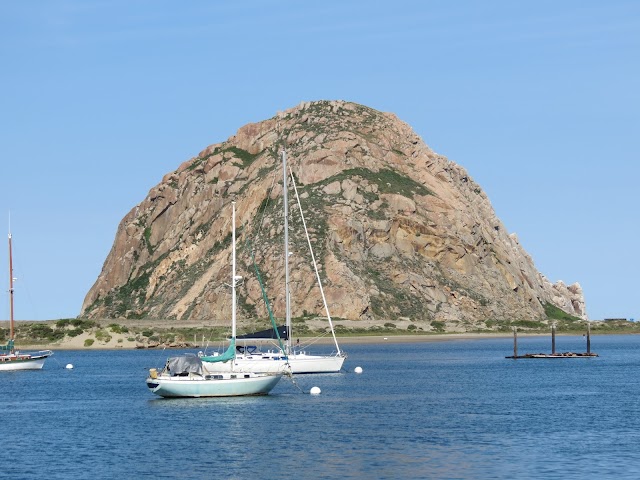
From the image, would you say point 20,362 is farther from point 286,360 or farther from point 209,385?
point 209,385

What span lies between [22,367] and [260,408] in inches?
2159

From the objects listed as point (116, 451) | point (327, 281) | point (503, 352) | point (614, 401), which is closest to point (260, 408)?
point (116, 451)

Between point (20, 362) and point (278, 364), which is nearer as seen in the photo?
point (278, 364)

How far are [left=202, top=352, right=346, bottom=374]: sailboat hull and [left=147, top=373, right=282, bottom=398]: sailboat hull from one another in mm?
6468

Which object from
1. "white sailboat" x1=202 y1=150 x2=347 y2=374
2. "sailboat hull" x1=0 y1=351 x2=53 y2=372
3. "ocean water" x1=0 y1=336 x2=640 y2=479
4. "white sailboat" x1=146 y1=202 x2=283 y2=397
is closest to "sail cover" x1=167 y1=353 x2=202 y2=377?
"white sailboat" x1=146 y1=202 x2=283 y2=397

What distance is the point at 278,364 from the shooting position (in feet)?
299

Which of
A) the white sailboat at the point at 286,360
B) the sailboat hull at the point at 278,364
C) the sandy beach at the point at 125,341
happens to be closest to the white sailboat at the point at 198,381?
the sailboat hull at the point at 278,364

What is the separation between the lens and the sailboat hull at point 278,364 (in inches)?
3290

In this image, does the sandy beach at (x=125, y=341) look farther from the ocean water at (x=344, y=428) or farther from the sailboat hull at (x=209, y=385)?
the sailboat hull at (x=209, y=385)

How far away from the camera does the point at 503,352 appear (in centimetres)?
14738

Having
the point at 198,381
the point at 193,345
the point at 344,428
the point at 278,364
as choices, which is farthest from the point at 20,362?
the point at 344,428

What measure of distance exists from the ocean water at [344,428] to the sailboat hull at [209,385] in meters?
0.89

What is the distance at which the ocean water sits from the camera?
47.6 m

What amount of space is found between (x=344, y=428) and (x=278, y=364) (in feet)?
102
